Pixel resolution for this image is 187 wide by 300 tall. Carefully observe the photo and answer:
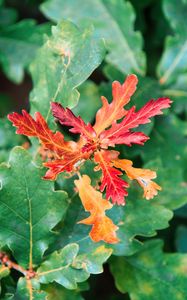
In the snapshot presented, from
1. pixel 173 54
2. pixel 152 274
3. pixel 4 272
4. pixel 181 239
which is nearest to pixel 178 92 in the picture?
pixel 173 54

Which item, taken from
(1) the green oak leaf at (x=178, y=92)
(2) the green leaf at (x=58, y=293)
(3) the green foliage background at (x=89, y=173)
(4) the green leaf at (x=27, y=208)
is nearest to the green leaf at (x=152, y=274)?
(3) the green foliage background at (x=89, y=173)

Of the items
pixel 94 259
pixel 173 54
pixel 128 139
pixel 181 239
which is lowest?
pixel 181 239

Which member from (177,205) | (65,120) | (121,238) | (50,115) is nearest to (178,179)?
(177,205)

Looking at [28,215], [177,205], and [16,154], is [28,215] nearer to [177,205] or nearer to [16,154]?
[16,154]

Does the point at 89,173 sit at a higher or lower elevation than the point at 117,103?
lower

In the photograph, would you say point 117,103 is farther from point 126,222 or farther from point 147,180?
point 126,222

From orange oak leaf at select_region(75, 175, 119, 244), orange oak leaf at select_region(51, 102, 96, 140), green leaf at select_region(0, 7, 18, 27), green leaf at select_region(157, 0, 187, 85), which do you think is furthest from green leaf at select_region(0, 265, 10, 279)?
green leaf at select_region(0, 7, 18, 27)

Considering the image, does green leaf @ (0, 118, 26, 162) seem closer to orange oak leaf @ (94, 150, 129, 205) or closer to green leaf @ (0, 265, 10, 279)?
green leaf @ (0, 265, 10, 279)
